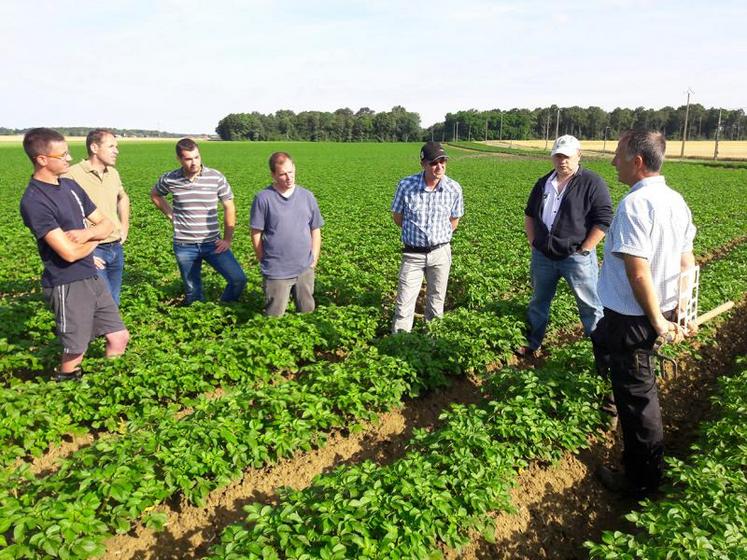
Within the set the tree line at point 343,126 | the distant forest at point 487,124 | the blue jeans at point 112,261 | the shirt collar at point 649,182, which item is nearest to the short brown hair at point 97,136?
the blue jeans at point 112,261

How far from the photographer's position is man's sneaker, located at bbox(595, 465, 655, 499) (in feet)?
13.3

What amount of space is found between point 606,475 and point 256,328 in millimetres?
4004

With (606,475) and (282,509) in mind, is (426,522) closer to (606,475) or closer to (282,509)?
(282,509)

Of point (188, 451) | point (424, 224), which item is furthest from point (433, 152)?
point (188, 451)

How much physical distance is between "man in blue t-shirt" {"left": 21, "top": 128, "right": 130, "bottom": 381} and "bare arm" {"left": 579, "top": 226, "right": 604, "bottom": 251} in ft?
15.9

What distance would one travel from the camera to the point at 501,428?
4082mm

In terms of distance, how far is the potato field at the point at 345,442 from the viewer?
118 inches

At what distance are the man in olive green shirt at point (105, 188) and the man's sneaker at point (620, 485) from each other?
5.52 meters

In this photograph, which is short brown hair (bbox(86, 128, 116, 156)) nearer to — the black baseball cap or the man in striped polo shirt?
the man in striped polo shirt

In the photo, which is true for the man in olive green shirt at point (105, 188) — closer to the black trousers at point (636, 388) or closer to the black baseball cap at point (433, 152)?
the black baseball cap at point (433, 152)

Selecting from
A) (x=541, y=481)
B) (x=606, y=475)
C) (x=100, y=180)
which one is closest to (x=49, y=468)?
(x=100, y=180)

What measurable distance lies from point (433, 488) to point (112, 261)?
478 cm

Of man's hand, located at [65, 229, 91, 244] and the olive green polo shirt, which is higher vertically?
the olive green polo shirt

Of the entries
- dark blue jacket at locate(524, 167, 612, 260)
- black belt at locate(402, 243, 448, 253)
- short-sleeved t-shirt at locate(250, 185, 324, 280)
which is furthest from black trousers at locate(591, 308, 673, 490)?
short-sleeved t-shirt at locate(250, 185, 324, 280)
